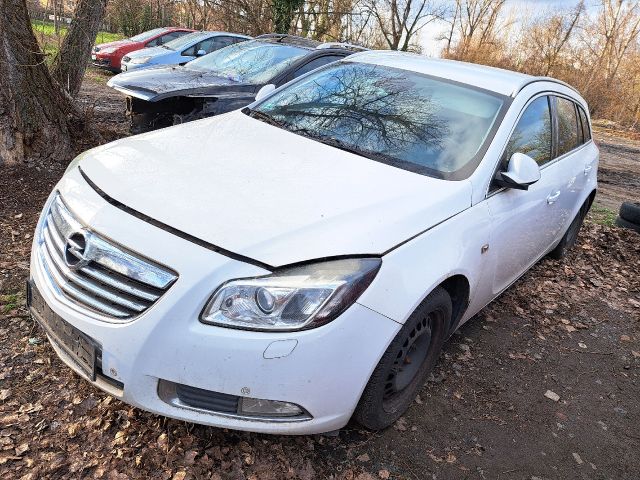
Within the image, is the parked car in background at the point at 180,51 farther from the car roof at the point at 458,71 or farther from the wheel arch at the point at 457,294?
the wheel arch at the point at 457,294

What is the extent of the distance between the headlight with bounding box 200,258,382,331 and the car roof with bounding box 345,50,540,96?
205 centimetres

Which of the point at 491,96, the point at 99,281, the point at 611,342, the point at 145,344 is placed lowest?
the point at 611,342

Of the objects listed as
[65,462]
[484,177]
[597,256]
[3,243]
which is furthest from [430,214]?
[597,256]

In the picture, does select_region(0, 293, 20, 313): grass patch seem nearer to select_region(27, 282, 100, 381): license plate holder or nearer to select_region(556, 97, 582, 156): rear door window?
select_region(27, 282, 100, 381): license plate holder

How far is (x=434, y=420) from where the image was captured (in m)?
2.78

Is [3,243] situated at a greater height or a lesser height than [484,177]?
lesser

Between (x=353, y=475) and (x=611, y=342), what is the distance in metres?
2.66

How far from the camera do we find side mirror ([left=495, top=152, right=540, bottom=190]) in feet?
9.38

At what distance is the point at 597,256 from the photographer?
18.3 ft

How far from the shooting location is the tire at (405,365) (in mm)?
2264

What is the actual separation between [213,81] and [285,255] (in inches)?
193

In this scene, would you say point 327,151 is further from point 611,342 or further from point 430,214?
point 611,342

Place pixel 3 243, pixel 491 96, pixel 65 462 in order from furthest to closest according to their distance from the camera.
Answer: pixel 3 243
pixel 491 96
pixel 65 462

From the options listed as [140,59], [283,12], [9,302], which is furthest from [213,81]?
[283,12]
